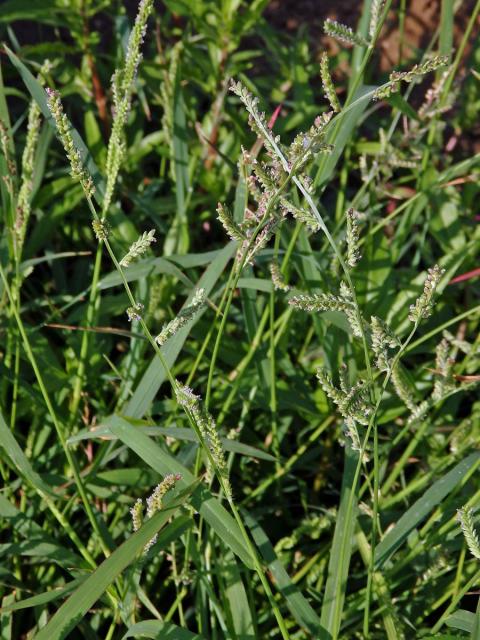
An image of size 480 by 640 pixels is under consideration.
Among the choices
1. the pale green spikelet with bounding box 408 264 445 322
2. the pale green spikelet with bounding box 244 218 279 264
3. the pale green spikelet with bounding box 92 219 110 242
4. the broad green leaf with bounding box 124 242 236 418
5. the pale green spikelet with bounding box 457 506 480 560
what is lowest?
the pale green spikelet with bounding box 457 506 480 560

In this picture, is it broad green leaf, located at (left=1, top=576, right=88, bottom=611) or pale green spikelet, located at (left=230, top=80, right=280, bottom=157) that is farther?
broad green leaf, located at (left=1, top=576, right=88, bottom=611)

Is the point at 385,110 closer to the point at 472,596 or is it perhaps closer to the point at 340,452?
the point at 340,452

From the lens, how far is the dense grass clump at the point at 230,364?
115 cm

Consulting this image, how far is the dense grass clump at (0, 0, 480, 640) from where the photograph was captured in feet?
3.76

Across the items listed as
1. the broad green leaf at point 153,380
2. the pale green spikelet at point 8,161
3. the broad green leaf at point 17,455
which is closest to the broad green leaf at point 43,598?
the broad green leaf at point 17,455

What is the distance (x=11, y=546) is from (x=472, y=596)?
0.90m

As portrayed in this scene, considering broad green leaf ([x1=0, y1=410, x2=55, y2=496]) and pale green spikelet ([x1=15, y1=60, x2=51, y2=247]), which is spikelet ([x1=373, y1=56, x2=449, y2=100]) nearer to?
pale green spikelet ([x1=15, y1=60, x2=51, y2=247])

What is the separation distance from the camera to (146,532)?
107 cm

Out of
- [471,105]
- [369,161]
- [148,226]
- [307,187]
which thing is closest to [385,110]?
[471,105]

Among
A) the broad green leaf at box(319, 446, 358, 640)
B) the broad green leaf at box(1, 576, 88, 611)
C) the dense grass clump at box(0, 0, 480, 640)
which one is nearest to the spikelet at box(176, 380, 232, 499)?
the dense grass clump at box(0, 0, 480, 640)

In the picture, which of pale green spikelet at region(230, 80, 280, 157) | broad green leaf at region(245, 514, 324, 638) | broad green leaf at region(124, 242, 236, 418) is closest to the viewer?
pale green spikelet at region(230, 80, 280, 157)

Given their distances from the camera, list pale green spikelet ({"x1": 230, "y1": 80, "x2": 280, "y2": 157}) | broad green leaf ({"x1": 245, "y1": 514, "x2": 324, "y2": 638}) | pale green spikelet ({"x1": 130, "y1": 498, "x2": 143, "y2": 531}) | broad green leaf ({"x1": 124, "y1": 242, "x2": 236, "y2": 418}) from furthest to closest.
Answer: broad green leaf ({"x1": 124, "y1": 242, "x2": 236, "y2": 418})
broad green leaf ({"x1": 245, "y1": 514, "x2": 324, "y2": 638})
pale green spikelet ({"x1": 130, "y1": 498, "x2": 143, "y2": 531})
pale green spikelet ({"x1": 230, "y1": 80, "x2": 280, "y2": 157})

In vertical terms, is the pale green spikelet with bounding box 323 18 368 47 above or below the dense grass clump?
above

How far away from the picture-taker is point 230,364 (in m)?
1.76
